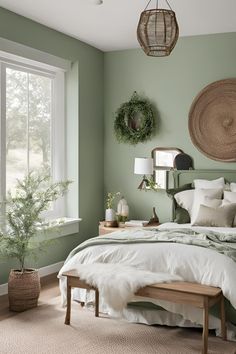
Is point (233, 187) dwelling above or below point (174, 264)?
above

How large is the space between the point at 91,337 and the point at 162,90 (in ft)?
11.4

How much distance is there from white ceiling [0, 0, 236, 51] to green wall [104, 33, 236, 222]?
10.9 inches

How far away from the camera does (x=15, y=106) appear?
545cm

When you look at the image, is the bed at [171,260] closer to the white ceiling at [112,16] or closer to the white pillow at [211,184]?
the white pillow at [211,184]

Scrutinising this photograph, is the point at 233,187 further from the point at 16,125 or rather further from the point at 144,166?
the point at 16,125

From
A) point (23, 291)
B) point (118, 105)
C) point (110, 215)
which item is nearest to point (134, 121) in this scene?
point (118, 105)

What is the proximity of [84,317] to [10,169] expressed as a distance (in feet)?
6.00

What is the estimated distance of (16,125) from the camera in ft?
18.0

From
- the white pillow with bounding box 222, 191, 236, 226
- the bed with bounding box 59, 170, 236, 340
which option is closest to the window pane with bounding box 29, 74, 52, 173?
the bed with bounding box 59, 170, 236, 340

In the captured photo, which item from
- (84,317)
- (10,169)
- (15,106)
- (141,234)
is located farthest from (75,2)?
(84,317)

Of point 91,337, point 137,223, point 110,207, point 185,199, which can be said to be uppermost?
point 185,199

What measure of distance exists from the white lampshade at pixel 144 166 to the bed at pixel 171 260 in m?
1.50

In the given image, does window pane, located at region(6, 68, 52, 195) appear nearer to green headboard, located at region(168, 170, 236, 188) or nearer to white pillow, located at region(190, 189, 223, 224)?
green headboard, located at region(168, 170, 236, 188)

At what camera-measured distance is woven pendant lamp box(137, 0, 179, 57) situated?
373 centimetres
